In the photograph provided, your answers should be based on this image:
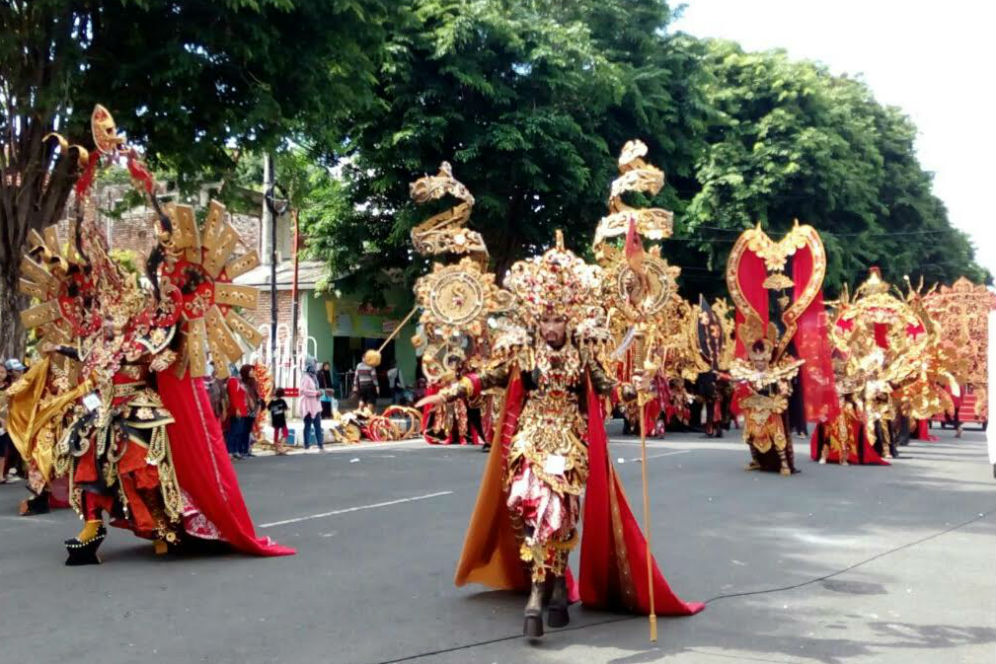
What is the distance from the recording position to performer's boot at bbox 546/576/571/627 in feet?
19.4

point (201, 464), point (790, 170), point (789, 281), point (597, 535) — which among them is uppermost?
point (790, 170)

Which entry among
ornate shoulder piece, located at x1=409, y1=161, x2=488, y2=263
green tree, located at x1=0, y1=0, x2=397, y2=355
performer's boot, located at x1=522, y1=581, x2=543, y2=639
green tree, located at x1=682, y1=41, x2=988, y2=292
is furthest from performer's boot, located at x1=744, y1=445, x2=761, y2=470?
green tree, located at x1=682, y1=41, x2=988, y2=292

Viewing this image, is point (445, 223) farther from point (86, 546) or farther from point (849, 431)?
point (849, 431)

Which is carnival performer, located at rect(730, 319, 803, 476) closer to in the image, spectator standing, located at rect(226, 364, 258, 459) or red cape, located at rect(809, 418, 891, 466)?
red cape, located at rect(809, 418, 891, 466)

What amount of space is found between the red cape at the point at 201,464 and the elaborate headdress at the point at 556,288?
116 inches

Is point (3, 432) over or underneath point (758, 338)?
underneath

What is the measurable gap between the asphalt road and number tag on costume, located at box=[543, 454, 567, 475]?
0.90m

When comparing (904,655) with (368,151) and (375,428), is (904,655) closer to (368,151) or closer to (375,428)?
(375,428)

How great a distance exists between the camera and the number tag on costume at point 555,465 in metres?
5.86

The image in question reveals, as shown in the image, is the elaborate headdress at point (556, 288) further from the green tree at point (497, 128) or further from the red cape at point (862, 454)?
the green tree at point (497, 128)

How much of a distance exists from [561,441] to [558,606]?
92cm

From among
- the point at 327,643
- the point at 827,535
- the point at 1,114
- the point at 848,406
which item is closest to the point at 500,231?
the point at 848,406

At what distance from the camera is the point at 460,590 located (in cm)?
686

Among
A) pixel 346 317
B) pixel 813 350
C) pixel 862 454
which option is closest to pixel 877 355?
pixel 862 454
